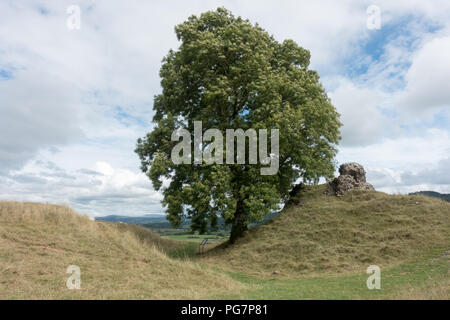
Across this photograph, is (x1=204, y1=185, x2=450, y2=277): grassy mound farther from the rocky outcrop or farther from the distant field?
the rocky outcrop

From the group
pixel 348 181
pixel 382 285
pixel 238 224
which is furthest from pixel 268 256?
pixel 348 181

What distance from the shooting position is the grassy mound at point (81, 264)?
1273 cm

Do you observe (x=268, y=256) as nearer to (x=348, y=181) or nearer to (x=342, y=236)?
(x=342, y=236)

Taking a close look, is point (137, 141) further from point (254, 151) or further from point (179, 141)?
point (254, 151)

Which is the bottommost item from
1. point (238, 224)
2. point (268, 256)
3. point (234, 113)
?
point (268, 256)

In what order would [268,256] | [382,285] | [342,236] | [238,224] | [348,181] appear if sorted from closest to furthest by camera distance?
[382,285] < [268,256] < [342,236] < [238,224] < [348,181]

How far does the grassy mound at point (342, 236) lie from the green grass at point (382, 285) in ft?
4.58

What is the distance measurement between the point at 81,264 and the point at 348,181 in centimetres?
2376

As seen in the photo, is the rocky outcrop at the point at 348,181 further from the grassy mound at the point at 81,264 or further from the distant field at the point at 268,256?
the grassy mound at the point at 81,264

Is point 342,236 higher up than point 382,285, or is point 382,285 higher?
point 342,236

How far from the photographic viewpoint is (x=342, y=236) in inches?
907

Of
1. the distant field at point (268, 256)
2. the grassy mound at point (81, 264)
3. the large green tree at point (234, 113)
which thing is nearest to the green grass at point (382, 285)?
the distant field at point (268, 256)

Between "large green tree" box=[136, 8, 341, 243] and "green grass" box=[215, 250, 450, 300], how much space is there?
7.55 m

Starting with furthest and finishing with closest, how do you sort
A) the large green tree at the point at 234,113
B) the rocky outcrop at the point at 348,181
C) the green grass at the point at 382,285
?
the rocky outcrop at the point at 348,181
the large green tree at the point at 234,113
the green grass at the point at 382,285
